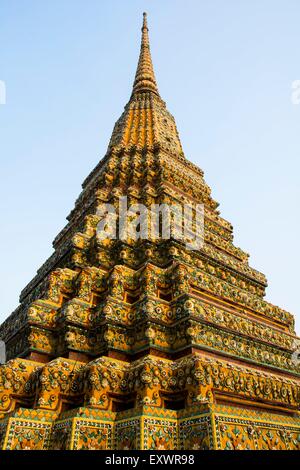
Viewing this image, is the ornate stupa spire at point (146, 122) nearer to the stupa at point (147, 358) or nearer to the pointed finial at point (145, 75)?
the pointed finial at point (145, 75)

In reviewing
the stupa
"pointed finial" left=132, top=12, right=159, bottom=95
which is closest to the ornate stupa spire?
"pointed finial" left=132, top=12, right=159, bottom=95

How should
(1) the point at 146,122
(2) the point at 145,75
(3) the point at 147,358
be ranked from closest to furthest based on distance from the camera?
(3) the point at 147,358 → (1) the point at 146,122 → (2) the point at 145,75

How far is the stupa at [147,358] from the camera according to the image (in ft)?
13.9

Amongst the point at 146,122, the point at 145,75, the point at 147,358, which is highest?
the point at 145,75

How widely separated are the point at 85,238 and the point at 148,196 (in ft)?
7.58

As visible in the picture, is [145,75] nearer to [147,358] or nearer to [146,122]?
[146,122]

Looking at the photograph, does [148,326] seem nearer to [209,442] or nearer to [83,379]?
[83,379]

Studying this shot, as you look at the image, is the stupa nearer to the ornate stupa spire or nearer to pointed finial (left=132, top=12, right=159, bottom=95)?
the ornate stupa spire

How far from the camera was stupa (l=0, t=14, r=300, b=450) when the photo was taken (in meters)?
4.23

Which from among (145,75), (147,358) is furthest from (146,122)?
(147,358)

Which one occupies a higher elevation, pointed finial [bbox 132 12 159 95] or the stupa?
pointed finial [bbox 132 12 159 95]

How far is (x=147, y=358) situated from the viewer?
5.14 meters

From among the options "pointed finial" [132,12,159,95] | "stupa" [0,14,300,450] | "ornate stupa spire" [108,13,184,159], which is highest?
"pointed finial" [132,12,159,95]

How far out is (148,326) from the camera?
5754 mm
